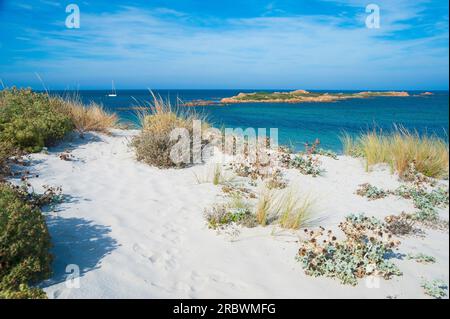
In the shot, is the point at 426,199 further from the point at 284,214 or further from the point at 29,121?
the point at 29,121

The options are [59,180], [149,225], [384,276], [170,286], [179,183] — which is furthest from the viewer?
[179,183]

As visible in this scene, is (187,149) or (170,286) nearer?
(170,286)

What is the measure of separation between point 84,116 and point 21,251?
312 inches

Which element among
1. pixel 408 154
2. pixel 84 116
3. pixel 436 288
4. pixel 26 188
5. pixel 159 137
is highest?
pixel 84 116

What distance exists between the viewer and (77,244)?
14.5ft

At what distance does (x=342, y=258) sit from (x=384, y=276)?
475 millimetres

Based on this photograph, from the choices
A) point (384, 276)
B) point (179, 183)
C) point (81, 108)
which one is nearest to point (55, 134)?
point (81, 108)

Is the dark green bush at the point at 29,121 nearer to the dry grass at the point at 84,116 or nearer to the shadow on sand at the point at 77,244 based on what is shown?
the dry grass at the point at 84,116

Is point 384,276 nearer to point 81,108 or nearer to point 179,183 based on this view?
point 179,183

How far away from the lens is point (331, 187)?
7367 millimetres

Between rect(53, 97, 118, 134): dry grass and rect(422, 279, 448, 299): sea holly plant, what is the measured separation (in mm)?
9277

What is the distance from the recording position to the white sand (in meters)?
3.66

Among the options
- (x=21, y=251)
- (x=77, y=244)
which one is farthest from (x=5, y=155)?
(x=21, y=251)

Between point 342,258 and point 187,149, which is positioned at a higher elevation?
point 187,149
